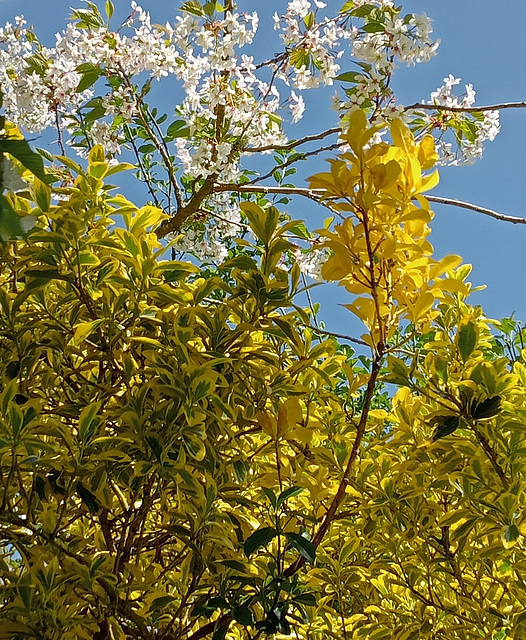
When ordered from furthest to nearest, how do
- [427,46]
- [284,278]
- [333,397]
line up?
[427,46] → [333,397] → [284,278]

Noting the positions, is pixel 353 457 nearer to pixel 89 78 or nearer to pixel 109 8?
pixel 89 78

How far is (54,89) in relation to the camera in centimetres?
252

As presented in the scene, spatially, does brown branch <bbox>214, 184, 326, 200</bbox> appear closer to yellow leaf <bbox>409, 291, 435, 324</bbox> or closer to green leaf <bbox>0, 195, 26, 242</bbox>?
yellow leaf <bbox>409, 291, 435, 324</bbox>

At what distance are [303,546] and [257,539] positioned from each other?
81mm

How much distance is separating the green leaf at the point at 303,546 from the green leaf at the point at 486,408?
0.37 m

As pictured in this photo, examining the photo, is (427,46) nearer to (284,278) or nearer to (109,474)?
(284,278)

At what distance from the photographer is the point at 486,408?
1124mm

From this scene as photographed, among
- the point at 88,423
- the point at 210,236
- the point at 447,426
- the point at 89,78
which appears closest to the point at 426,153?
the point at 447,426

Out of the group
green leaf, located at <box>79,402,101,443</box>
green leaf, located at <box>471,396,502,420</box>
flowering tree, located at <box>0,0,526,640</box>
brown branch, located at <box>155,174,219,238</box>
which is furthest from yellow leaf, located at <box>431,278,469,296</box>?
brown branch, located at <box>155,174,219,238</box>

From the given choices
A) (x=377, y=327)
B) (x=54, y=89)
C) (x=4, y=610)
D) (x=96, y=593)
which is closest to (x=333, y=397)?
(x=377, y=327)

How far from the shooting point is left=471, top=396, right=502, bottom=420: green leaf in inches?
43.7

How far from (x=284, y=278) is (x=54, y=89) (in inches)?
70.7

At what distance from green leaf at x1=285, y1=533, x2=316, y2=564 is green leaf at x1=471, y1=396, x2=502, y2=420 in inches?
14.7

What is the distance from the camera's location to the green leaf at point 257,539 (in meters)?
1.08
